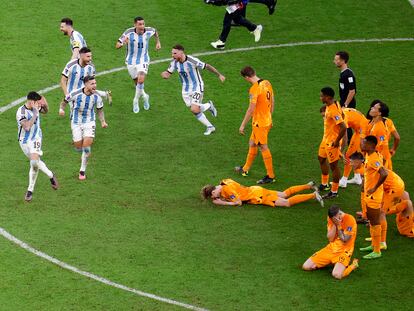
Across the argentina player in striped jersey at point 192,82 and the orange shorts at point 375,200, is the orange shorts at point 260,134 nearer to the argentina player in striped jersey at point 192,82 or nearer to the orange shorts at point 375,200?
the argentina player in striped jersey at point 192,82

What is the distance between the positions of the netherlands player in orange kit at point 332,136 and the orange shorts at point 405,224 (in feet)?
6.24

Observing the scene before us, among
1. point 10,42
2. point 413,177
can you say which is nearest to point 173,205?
point 413,177

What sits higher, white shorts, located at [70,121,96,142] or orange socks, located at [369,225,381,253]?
white shorts, located at [70,121,96,142]

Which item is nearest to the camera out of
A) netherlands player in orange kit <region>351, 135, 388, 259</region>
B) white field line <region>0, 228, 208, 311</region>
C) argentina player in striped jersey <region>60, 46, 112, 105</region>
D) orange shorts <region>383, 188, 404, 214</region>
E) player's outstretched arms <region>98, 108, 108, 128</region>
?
white field line <region>0, 228, 208, 311</region>

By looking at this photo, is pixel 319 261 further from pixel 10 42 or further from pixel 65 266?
pixel 10 42

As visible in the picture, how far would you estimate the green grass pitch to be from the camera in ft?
62.8

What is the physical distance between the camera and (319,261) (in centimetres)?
1972

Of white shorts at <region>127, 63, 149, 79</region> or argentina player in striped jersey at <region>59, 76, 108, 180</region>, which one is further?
white shorts at <region>127, 63, 149, 79</region>

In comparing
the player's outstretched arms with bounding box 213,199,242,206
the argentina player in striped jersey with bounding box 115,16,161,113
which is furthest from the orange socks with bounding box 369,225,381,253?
the argentina player in striped jersey with bounding box 115,16,161,113

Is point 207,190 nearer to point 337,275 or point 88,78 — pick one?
point 88,78

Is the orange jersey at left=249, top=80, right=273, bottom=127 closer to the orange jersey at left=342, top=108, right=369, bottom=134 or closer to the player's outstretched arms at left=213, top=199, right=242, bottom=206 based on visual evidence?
the orange jersey at left=342, top=108, right=369, bottom=134

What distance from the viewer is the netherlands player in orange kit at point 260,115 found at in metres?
22.9

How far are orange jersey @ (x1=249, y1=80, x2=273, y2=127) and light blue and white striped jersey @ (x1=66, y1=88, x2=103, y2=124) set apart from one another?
3.20 m

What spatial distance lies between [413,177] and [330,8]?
36.1ft
